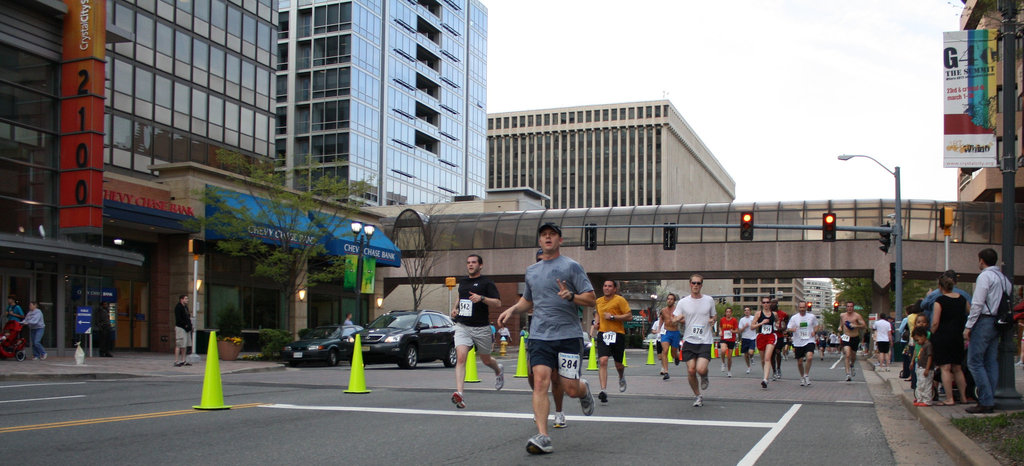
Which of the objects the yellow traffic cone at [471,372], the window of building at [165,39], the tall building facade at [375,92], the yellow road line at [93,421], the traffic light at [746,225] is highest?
the tall building facade at [375,92]

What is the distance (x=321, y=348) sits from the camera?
963 inches

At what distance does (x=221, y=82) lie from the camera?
3947 centimetres

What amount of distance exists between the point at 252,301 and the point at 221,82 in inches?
395

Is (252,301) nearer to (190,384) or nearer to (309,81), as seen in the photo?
(190,384)

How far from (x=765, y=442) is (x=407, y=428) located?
345cm

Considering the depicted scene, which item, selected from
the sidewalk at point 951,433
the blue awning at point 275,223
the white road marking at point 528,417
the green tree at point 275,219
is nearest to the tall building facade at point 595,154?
the green tree at point 275,219

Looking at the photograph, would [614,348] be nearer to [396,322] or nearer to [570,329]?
[570,329]

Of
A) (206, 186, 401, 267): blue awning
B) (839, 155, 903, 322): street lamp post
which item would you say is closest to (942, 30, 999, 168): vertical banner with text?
(839, 155, 903, 322): street lamp post

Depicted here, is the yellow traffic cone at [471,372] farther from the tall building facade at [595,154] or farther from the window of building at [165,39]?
the tall building facade at [595,154]

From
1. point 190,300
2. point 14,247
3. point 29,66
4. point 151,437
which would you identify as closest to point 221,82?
point 190,300

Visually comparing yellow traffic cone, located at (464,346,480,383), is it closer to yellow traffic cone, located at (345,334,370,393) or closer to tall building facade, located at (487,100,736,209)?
yellow traffic cone, located at (345,334,370,393)

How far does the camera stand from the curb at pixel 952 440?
6.71 m

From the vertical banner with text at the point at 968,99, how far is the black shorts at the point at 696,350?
4.06 metres

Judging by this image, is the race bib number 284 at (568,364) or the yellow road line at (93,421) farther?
the yellow road line at (93,421)
